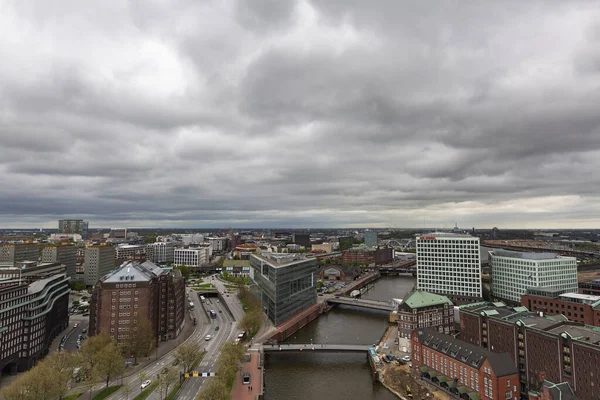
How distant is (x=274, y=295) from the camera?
10056cm

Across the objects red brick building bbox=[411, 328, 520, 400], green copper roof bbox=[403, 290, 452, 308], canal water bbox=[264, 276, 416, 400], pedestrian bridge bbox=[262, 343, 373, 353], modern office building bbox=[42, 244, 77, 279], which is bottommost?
canal water bbox=[264, 276, 416, 400]

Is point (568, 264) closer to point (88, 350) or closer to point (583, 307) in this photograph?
point (583, 307)

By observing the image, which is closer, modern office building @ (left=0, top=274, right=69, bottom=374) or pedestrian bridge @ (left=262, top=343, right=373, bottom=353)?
modern office building @ (left=0, top=274, right=69, bottom=374)

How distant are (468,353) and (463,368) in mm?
2577

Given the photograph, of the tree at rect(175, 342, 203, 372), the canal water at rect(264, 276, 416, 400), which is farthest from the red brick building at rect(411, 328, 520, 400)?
the tree at rect(175, 342, 203, 372)

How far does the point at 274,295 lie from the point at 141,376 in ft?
141

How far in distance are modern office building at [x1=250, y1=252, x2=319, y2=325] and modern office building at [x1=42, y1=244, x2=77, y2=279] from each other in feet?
320

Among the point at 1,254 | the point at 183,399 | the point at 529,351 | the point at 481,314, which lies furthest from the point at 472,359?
the point at 1,254

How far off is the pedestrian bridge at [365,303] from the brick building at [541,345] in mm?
42469

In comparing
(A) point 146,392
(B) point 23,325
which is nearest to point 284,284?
(A) point 146,392

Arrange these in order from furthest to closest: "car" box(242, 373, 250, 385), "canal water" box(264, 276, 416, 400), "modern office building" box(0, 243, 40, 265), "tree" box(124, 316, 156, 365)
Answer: "modern office building" box(0, 243, 40, 265) → "tree" box(124, 316, 156, 365) → "car" box(242, 373, 250, 385) → "canal water" box(264, 276, 416, 400)

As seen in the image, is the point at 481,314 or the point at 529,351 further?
the point at 481,314

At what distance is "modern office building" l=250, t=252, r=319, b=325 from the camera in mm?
100938

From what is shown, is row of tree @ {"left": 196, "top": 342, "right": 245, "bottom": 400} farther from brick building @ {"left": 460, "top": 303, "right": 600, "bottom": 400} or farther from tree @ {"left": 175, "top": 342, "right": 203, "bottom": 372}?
brick building @ {"left": 460, "top": 303, "right": 600, "bottom": 400}
